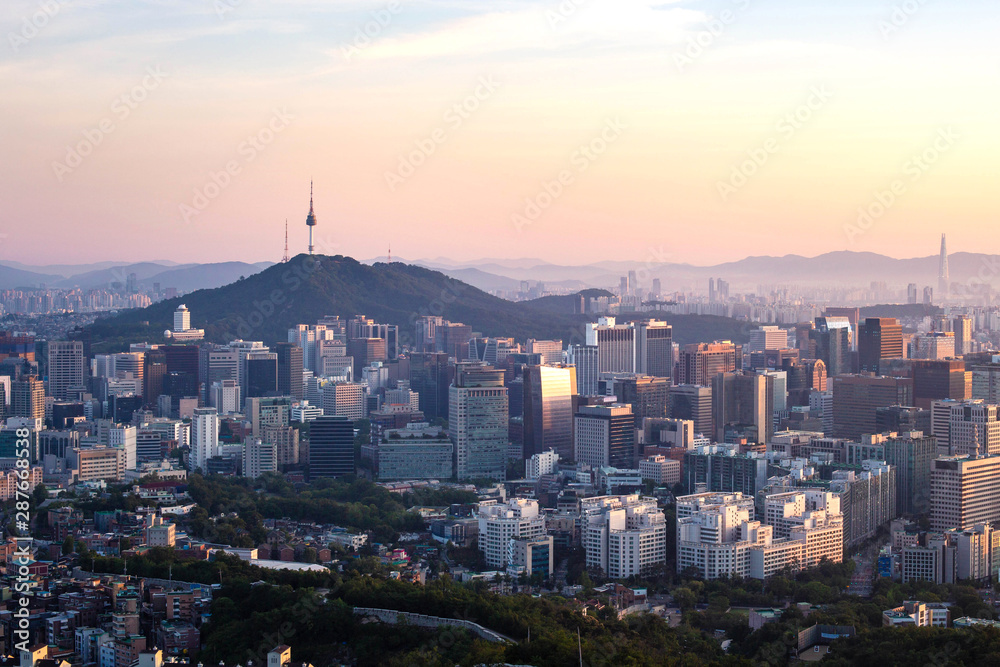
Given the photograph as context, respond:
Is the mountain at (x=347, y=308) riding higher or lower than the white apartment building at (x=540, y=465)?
higher

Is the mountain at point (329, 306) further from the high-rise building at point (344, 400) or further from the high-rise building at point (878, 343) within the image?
the high-rise building at point (878, 343)

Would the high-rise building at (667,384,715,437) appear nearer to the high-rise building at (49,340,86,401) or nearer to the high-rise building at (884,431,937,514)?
the high-rise building at (884,431,937,514)

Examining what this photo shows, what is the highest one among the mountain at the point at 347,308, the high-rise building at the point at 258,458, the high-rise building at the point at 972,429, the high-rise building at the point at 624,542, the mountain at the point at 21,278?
the mountain at the point at 21,278

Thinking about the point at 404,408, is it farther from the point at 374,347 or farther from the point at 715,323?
the point at 715,323

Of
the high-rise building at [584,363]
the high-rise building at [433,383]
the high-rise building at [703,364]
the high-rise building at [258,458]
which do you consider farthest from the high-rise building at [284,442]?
the high-rise building at [584,363]

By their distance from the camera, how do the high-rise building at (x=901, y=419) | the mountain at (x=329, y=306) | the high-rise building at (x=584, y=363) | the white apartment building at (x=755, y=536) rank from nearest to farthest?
the white apartment building at (x=755, y=536) → the high-rise building at (x=901, y=419) → the high-rise building at (x=584, y=363) → the mountain at (x=329, y=306)

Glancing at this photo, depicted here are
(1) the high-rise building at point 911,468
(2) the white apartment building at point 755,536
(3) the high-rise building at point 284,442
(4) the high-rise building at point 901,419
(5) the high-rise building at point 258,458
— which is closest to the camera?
(2) the white apartment building at point 755,536

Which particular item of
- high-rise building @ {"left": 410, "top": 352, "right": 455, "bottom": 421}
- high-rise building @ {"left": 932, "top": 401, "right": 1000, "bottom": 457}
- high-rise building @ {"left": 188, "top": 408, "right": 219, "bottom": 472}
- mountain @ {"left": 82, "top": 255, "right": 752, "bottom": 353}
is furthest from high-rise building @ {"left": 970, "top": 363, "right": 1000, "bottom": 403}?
mountain @ {"left": 82, "top": 255, "right": 752, "bottom": 353}
